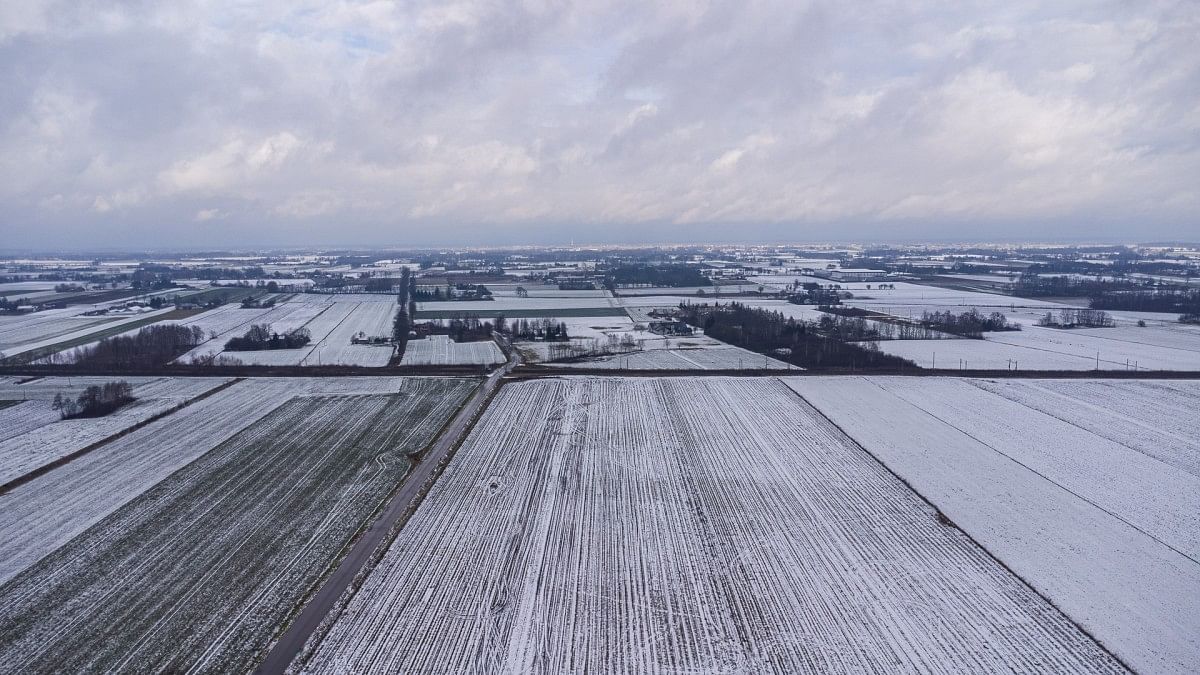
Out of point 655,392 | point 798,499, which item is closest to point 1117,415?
point 798,499

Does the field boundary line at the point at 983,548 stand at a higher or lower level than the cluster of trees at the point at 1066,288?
lower

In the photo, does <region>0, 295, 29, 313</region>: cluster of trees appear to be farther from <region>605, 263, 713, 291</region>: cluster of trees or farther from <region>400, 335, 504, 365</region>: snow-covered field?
<region>605, 263, 713, 291</region>: cluster of trees

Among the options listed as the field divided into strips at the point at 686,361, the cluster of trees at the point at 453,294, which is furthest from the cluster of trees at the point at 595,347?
the cluster of trees at the point at 453,294

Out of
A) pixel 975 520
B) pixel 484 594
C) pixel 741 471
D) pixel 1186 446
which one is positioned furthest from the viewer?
pixel 1186 446

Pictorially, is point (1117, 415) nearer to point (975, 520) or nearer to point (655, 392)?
point (975, 520)

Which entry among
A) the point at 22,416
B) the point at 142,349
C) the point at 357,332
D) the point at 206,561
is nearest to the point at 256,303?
the point at 357,332

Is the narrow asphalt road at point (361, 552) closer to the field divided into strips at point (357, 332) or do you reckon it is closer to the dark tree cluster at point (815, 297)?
the field divided into strips at point (357, 332)

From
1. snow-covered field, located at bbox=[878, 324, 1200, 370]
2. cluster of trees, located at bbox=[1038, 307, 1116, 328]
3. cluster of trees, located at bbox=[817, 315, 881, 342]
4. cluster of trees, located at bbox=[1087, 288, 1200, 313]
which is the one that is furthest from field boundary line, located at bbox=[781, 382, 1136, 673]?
cluster of trees, located at bbox=[1087, 288, 1200, 313]
